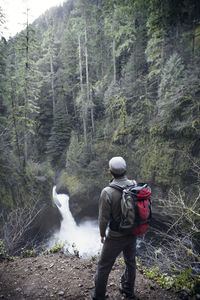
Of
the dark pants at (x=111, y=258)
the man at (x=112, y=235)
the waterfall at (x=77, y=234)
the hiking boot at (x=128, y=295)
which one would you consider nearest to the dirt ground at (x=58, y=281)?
the hiking boot at (x=128, y=295)

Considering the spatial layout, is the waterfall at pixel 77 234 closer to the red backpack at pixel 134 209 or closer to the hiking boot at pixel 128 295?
the hiking boot at pixel 128 295

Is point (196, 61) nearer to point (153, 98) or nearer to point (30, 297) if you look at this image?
point (153, 98)

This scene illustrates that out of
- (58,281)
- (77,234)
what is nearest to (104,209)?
(58,281)

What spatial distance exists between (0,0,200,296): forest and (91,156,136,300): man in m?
3.73

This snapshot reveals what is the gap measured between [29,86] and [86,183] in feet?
30.1

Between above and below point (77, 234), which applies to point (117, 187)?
above

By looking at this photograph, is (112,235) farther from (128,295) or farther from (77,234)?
(77,234)

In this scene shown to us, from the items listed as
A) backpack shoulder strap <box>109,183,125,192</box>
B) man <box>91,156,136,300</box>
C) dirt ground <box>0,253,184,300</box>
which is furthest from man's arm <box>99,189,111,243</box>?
dirt ground <box>0,253,184,300</box>

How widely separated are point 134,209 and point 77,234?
38.5 ft

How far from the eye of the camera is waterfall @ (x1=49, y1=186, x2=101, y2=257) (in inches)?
435

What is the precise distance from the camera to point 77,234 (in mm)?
12430

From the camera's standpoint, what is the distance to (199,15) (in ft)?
32.7

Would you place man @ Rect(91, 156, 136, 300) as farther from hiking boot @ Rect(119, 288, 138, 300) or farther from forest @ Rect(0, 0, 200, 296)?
forest @ Rect(0, 0, 200, 296)

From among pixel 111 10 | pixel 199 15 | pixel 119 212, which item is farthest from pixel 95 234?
pixel 111 10
